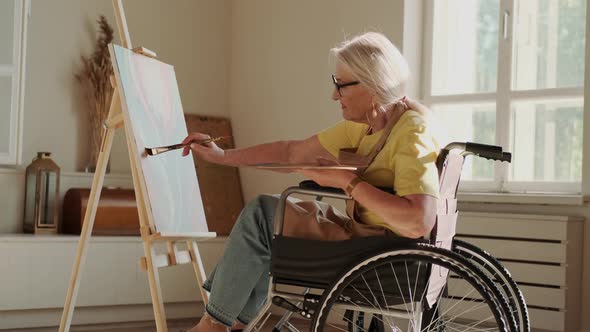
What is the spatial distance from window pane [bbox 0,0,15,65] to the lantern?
1.68ft

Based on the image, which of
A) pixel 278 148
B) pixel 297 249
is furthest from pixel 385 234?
pixel 278 148

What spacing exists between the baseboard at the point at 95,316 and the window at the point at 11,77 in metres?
0.75

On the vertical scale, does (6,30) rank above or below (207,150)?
above

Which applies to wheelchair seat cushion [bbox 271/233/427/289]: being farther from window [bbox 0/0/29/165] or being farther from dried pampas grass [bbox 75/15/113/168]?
dried pampas grass [bbox 75/15/113/168]

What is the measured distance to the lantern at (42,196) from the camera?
417cm

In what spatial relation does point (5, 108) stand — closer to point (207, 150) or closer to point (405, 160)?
point (207, 150)

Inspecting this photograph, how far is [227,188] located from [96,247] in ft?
3.36

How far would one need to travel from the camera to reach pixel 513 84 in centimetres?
421

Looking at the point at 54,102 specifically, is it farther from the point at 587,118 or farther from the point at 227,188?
the point at 587,118

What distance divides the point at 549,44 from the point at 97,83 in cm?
236

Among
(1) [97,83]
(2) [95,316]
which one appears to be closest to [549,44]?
(1) [97,83]

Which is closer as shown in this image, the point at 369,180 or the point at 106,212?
the point at 369,180

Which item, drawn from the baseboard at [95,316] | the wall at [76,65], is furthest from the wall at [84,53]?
the baseboard at [95,316]

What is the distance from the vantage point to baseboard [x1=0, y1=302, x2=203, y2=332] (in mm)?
3932
